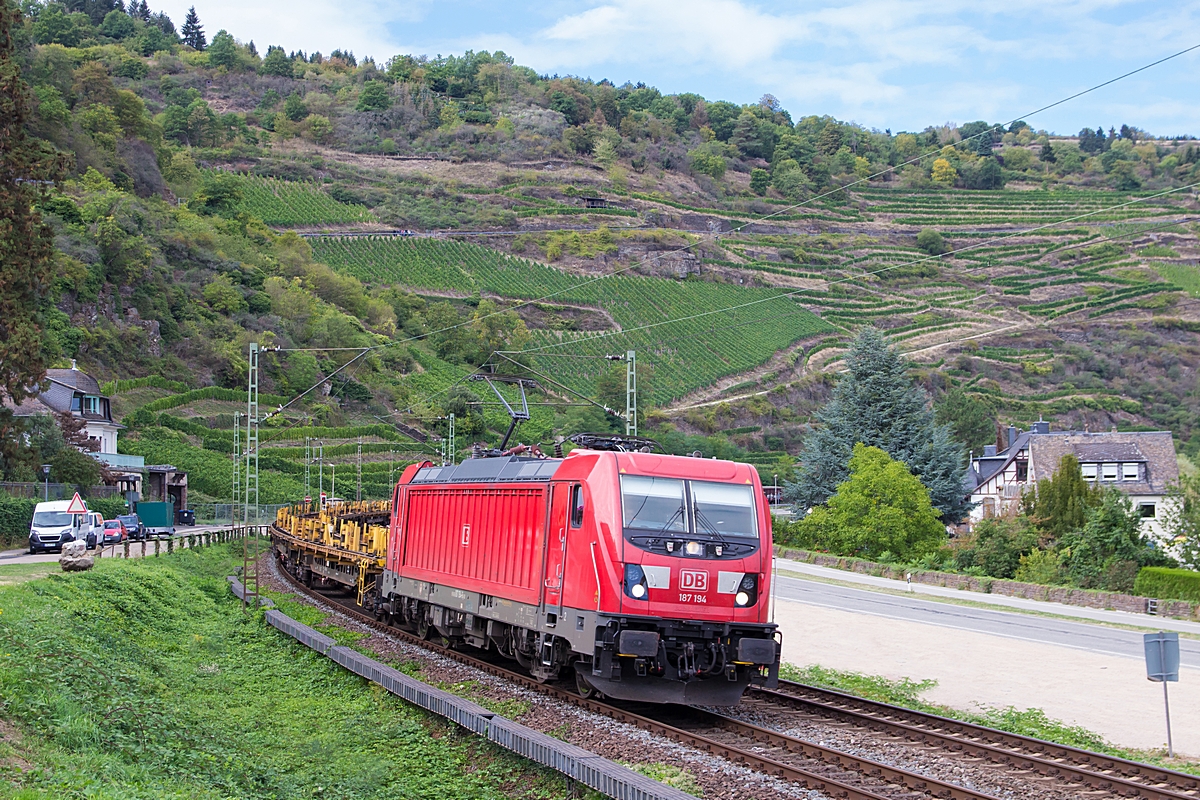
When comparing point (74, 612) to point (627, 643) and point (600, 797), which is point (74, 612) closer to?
point (627, 643)

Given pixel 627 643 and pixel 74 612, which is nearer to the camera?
pixel 627 643


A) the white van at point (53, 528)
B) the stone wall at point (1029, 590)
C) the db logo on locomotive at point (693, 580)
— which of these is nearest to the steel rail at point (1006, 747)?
the db logo on locomotive at point (693, 580)

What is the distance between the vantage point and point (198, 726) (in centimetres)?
1252

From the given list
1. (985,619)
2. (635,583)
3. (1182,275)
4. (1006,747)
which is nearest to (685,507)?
(635,583)

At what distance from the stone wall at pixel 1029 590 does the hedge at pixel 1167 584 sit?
2.51 ft

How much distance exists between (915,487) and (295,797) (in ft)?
152

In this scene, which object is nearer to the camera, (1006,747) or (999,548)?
(1006,747)

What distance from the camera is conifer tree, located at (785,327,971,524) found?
63.1m

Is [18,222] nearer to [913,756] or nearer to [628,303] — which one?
[913,756]

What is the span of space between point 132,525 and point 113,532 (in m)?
6.89

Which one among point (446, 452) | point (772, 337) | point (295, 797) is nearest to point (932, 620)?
point (295, 797)

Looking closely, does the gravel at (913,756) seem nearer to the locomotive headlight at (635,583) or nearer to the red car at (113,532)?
the locomotive headlight at (635,583)

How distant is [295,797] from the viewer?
10.4 metres

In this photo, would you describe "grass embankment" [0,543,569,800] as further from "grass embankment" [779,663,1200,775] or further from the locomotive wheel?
"grass embankment" [779,663,1200,775]
